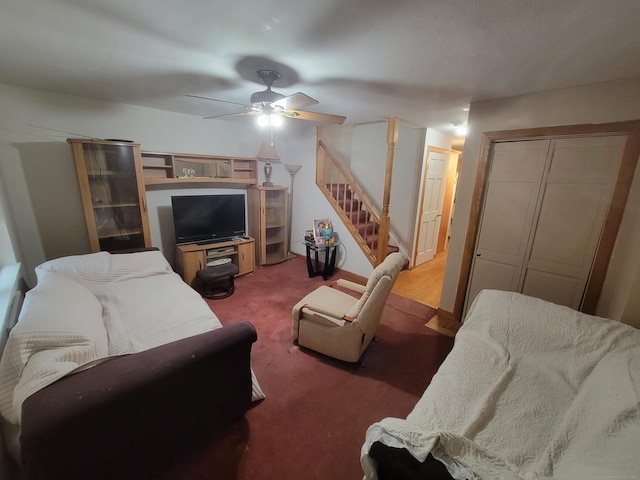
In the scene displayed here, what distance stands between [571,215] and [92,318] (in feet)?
12.1

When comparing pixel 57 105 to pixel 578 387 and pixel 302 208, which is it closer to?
pixel 302 208

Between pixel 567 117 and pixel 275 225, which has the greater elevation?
pixel 567 117

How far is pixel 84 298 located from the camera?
181 cm

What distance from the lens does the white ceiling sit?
1.14 metres

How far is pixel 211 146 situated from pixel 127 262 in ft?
6.79

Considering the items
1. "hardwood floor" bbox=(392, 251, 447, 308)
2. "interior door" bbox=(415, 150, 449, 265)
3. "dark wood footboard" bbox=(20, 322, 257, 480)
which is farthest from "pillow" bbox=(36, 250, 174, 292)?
"interior door" bbox=(415, 150, 449, 265)

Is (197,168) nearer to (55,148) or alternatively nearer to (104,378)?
(55,148)

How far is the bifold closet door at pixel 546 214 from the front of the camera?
2.01m

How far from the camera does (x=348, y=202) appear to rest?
4.41 m

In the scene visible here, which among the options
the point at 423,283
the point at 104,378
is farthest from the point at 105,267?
the point at 423,283

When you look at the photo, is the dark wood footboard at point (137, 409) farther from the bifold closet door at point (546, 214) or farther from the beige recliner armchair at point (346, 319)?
the bifold closet door at point (546, 214)

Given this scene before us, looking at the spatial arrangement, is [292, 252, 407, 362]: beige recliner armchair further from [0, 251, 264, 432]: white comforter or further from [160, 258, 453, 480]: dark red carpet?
[0, 251, 264, 432]: white comforter

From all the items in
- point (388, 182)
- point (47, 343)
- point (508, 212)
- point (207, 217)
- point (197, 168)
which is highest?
Result: point (197, 168)

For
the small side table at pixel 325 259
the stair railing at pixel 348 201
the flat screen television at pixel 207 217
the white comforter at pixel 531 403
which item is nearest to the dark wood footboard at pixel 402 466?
the white comforter at pixel 531 403
